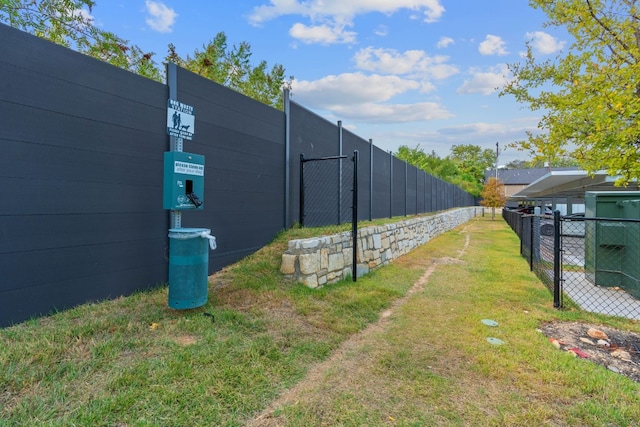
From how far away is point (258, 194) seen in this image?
5.54 meters

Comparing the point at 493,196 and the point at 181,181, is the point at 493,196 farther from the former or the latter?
Answer: the point at 181,181

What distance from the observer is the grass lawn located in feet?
7.06

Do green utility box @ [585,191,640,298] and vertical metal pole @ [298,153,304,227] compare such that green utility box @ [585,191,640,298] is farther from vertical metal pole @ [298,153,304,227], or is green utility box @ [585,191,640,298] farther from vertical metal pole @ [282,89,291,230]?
vertical metal pole @ [282,89,291,230]

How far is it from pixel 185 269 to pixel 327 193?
446 cm

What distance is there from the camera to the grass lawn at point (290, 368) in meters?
2.15

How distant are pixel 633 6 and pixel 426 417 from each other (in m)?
9.08

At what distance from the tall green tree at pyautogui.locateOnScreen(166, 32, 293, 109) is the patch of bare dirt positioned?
8.26 m

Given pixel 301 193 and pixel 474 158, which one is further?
pixel 474 158

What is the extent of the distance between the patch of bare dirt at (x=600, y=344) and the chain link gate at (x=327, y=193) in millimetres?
2922

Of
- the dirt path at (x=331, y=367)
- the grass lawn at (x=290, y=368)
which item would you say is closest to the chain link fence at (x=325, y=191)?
the grass lawn at (x=290, y=368)

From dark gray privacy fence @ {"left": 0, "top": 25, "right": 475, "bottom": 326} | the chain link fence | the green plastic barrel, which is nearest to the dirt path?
the green plastic barrel

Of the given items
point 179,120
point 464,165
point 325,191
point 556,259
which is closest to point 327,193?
point 325,191

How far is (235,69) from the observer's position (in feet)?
31.7

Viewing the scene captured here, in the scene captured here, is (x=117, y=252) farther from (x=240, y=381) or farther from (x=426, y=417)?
(x=426, y=417)
